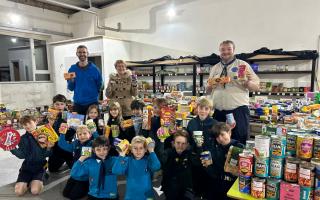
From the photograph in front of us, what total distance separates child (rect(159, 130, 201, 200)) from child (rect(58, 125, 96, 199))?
0.91 m

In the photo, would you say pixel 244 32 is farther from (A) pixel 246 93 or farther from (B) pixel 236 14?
(A) pixel 246 93

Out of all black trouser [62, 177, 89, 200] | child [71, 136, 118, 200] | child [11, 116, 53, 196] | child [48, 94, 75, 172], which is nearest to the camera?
child [71, 136, 118, 200]

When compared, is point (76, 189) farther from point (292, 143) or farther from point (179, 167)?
point (292, 143)

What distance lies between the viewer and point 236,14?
5871 mm

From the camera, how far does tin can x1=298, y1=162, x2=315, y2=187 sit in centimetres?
131

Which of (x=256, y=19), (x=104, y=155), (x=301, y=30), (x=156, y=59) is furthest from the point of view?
(x=156, y=59)

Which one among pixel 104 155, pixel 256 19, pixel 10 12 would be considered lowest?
pixel 104 155

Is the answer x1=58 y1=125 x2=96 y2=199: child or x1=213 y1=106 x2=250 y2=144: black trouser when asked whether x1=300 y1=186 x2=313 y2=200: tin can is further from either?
x1=58 y1=125 x2=96 y2=199: child

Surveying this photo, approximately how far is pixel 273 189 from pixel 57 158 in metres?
2.91

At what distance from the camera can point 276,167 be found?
142 centimetres

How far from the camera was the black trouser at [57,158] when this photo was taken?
3.33m

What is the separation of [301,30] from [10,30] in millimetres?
8021

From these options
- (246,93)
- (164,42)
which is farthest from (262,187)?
(164,42)

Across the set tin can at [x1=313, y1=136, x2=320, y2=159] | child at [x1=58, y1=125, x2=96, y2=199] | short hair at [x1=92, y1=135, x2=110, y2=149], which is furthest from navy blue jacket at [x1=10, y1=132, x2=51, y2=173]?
tin can at [x1=313, y1=136, x2=320, y2=159]
